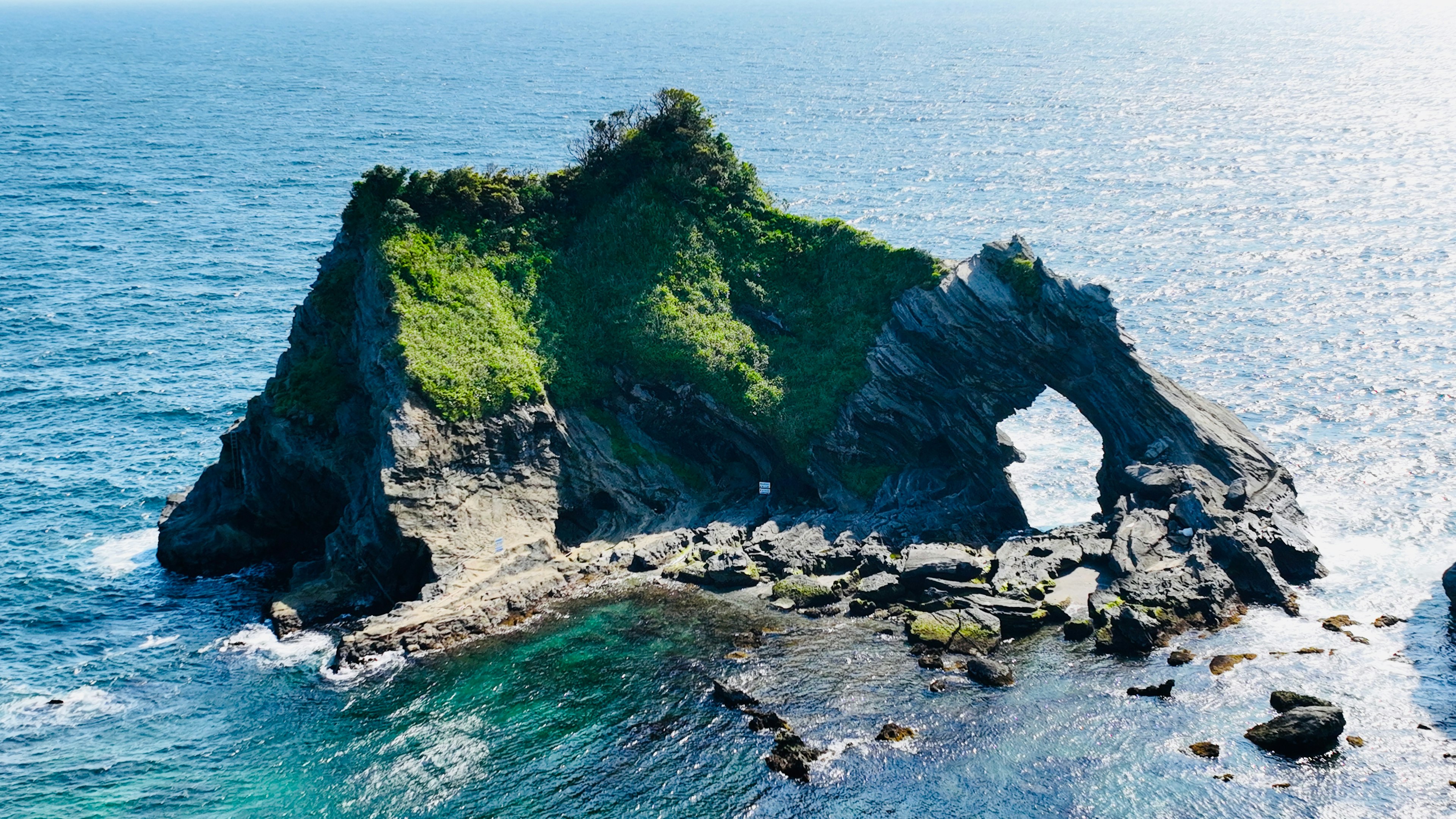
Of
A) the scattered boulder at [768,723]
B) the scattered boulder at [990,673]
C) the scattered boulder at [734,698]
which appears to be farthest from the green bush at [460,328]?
the scattered boulder at [990,673]

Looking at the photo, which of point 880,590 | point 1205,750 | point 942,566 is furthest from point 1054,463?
point 1205,750

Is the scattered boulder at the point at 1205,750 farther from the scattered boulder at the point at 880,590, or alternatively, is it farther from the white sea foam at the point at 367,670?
the white sea foam at the point at 367,670

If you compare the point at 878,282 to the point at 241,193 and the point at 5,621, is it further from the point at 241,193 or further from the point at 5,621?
the point at 241,193

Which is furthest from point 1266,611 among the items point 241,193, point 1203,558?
point 241,193

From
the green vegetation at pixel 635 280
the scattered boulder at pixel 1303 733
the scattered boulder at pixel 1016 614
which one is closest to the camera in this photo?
the scattered boulder at pixel 1303 733

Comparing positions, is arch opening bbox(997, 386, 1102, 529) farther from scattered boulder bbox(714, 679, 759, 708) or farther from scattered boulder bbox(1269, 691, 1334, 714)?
scattered boulder bbox(714, 679, 759, 708)

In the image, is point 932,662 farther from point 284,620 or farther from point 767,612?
point 284,620

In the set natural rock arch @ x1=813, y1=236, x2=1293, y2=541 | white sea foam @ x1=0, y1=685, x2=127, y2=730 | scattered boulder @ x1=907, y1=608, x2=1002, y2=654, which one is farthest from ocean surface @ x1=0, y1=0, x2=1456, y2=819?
natural rock arch @ x1=813, y1=236, x2=1293, y2=541

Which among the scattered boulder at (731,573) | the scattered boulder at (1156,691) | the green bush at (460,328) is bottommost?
the scattered boulder at (731,573)

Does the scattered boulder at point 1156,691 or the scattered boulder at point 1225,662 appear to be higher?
the scattered boulder at point 1225,662
